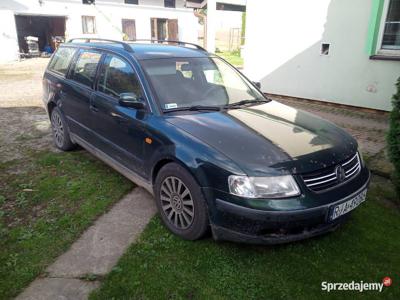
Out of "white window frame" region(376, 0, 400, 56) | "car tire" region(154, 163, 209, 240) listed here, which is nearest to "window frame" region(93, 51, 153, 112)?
"car tire" region(154, 163, 209, 240)

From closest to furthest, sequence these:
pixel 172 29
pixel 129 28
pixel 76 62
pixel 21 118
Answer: pixel 76 62 < pixel 21 118 < pixel 129 28 < pixel 172 29

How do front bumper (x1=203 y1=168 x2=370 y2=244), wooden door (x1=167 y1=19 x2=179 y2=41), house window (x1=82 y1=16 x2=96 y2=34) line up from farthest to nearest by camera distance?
1. wooden door (x1=167 y1=19 x2=179 y2=41)
2. house window (x1=82 y1=16 x2=96 y2=34)
3. front bumper (x1=203 y1=168 x2=370 y2=244)

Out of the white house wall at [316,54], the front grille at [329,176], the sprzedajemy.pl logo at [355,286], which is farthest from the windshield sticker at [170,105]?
the white house wall at [316,54]

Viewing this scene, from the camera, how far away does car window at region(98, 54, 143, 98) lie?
3.66 metres

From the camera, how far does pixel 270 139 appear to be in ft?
9.72

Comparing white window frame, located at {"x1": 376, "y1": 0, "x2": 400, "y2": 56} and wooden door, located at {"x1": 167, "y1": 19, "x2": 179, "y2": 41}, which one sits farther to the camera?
wooden door, located at {"x1": 167, "y1": 19, "x2": 179, "y2": 41}

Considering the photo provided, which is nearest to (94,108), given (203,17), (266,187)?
(266,187)

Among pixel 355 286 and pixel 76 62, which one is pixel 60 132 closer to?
pixel 76 62

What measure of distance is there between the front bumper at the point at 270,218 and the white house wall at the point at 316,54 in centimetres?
552

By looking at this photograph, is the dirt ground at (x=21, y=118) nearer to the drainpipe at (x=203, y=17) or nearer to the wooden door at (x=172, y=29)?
the drainpipe at (x=203, y=17)

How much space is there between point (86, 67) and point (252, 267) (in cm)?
333

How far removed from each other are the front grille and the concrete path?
5.61 feet

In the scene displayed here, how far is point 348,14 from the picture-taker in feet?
24.6

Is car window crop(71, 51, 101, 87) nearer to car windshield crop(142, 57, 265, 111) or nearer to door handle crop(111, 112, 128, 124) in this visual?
door handle crop(111, 112, 128, 124)
